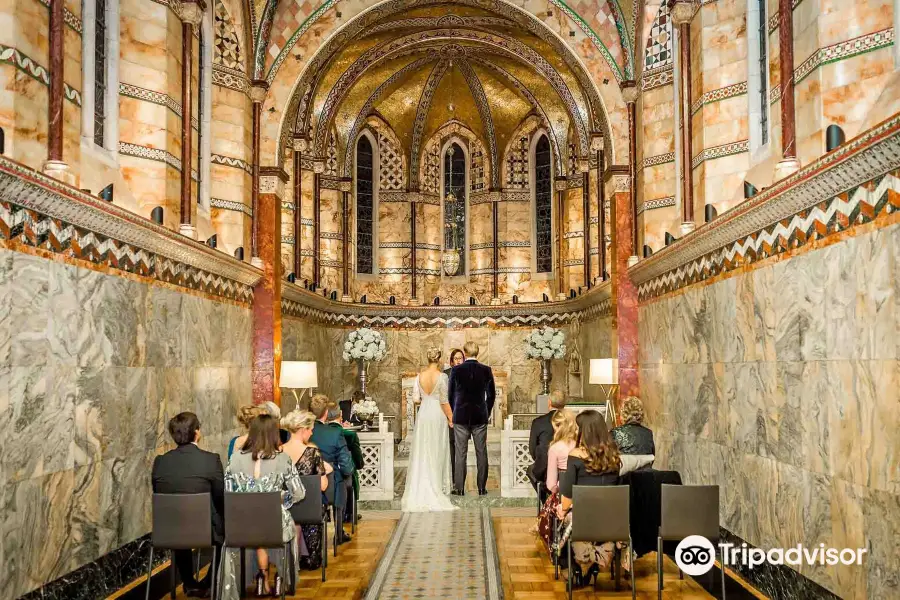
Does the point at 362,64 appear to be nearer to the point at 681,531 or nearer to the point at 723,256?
the point at 723,256

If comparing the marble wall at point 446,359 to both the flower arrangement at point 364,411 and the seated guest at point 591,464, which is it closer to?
the flower arrangement at point 364,411

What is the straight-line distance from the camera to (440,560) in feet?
23.0

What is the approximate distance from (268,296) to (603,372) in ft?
14.7

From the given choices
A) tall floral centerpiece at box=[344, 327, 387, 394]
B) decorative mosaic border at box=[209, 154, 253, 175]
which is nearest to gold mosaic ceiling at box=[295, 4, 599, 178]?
decorative mosaic border at box=[209, 154, 253, 175]

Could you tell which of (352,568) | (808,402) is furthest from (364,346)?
(808,402)

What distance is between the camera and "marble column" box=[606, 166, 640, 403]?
11297mm

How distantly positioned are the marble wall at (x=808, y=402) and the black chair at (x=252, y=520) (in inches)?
127

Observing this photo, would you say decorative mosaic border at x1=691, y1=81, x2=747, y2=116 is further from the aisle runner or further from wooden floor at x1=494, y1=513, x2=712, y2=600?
the aisle runner

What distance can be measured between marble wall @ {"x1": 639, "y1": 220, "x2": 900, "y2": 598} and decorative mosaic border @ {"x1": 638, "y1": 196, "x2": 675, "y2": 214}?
2.91 meters

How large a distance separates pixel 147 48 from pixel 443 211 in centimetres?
1118

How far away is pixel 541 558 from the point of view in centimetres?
711

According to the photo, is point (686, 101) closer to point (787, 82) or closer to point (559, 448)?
point (787, 82)

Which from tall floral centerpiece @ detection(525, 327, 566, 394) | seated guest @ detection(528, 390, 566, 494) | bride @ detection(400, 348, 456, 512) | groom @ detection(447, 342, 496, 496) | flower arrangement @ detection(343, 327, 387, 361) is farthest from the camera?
tall floral centerpiece @ detection(525, 327, 566, 394)

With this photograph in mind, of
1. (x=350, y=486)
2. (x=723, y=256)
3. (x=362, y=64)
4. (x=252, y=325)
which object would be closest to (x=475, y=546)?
(x=350, y=486)
